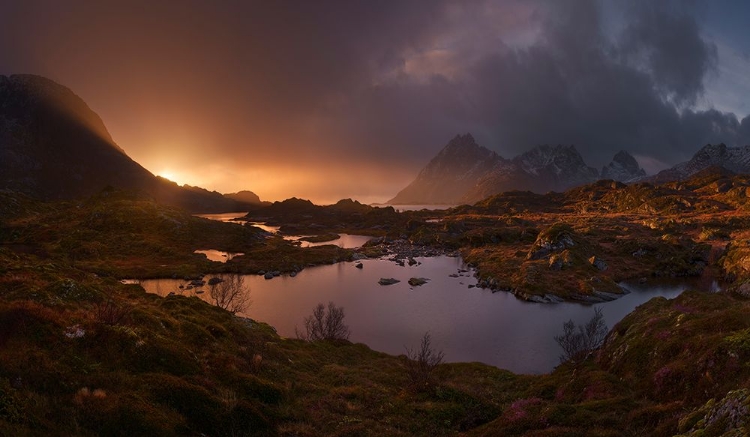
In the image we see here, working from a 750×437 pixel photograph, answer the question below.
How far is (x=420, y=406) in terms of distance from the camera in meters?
31.4

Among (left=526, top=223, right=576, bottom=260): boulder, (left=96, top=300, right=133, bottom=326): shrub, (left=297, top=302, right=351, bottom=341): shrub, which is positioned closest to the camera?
(left=96, top=300, right=133, bottom=326): shrub

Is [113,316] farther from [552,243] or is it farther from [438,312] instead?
[552,243]

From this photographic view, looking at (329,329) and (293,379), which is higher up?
(293,379)

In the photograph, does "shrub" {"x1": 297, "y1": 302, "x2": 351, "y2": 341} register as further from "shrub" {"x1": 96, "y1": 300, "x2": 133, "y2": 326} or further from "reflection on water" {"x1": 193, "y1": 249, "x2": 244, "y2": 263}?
"reflection on water" {"x1": 193, "y1": 249, "x2": 244, "y2": 263}

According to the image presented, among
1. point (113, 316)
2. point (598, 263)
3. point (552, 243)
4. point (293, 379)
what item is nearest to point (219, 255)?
point (293, 379)

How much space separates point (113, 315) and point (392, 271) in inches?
4224

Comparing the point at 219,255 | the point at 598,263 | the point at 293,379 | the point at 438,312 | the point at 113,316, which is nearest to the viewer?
the point at 113,316

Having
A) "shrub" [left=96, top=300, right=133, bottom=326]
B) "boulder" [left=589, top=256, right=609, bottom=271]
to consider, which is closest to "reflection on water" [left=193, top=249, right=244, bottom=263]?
"shrub" [left=96, top=300, right=133, bottom=326]

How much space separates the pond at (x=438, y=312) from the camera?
219 feet

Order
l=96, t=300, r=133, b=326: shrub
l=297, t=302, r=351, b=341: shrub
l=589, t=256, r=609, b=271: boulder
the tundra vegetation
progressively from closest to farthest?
the tundra vegetation → l=96, t=300, r=133, b=326: shrub → l=297, t=302, r=351, b=341: shrub → l=589, t=256, r=609, b=271: boulder

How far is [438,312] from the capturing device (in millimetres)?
85312

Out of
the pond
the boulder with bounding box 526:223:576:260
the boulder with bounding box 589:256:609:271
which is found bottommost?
the pond

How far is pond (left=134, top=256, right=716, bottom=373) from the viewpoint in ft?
219

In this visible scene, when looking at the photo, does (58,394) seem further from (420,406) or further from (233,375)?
(420,406)
